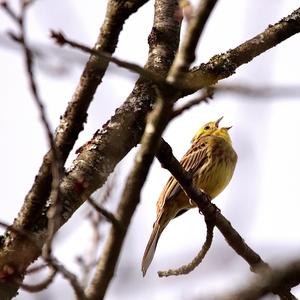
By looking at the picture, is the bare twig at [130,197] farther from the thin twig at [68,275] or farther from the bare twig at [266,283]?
the bare twig at [266,283]

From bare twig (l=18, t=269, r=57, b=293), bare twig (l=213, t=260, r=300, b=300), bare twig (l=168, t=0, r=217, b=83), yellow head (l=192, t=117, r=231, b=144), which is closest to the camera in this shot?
bare twig (l=213, t=260, r=300, b=300)

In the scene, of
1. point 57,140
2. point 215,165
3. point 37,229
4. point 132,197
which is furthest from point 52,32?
point 215,165

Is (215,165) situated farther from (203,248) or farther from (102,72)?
(102,72)

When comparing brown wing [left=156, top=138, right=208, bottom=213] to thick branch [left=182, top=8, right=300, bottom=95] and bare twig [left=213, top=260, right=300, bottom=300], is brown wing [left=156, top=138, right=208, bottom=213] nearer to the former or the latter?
thick branch [left=182, top=8, right=300, bottom=95]

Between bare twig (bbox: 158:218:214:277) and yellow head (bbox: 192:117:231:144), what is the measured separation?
4172 mm

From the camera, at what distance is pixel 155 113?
2348 millimetres

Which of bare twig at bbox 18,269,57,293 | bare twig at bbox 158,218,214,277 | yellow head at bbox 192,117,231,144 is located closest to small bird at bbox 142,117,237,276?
yellow head at bbox 192,117,231,144

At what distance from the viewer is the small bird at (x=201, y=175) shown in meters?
7.37

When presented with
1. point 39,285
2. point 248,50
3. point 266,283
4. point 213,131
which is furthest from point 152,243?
point 266,283

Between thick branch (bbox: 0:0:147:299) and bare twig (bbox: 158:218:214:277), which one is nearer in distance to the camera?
thick branch (bbox: 0:0:147:299)

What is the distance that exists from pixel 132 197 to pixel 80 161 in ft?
5.51

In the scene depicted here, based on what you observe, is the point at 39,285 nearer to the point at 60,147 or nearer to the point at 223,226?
the point at 60,147

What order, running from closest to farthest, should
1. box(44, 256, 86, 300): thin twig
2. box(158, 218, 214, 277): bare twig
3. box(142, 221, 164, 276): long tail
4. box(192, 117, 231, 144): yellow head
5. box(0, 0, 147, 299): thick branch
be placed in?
box(44, 256, 86, 300): thin twig → box(0, 0, 147, 299): thick branch → box(158, 218, 214, 277): bare twig → box(142, 221, 164, 276): long tail → box(192, 117, 231, 144): yellow head

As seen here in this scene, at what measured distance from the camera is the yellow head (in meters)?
9.12
